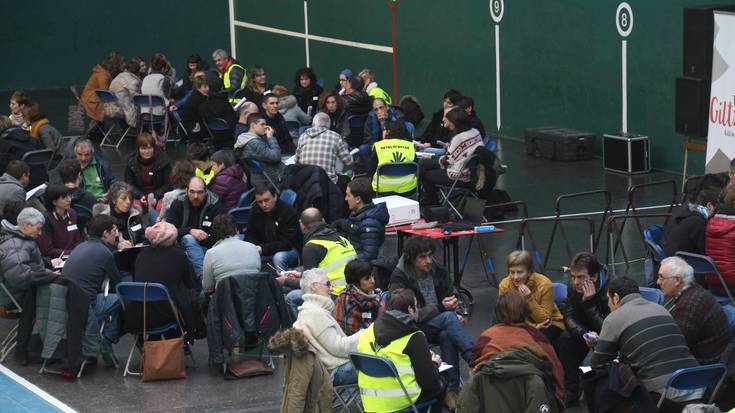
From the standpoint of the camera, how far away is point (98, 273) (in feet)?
31.4

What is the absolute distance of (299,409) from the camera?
761 centimetres

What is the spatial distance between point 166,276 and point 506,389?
3.36 metres

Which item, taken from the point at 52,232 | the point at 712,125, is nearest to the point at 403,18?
the point at 712,125

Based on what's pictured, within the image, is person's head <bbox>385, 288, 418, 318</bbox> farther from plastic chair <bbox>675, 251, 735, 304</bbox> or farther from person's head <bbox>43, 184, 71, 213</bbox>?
person's head <bbox>43, 184, 71, 213</bbox>

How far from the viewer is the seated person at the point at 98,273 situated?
31.2 feet

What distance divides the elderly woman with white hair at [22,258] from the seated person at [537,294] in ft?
10.7

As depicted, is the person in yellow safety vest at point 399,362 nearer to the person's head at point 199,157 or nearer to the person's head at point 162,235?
the person's head at point 162,235

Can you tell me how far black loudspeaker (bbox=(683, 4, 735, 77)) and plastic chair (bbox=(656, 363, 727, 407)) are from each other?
7222mm

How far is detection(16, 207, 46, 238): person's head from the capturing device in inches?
382

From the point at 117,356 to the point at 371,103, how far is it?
21.5ft

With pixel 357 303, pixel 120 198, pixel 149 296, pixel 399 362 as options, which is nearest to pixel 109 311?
pixel 149 296

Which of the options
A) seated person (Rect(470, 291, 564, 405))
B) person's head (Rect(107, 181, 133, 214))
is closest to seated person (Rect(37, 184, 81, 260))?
person's head (Rect(107, 181, 133, 214))

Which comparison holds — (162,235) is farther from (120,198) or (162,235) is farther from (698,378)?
(698,378)

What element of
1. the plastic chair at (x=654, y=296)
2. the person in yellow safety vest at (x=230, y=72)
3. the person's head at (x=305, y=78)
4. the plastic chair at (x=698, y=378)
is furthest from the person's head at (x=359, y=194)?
the person in yellow safety vest at (x=230, y=72)
